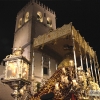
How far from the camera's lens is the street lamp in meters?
5.01

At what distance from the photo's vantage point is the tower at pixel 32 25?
15.5 m

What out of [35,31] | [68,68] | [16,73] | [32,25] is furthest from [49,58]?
[16,73]

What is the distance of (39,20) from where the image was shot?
1844 cm

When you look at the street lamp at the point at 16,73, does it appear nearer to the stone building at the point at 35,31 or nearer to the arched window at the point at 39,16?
the stone building at the point at 35,31

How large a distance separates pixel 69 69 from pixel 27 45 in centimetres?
1036

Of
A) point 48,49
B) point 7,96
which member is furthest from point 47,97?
point 48,49

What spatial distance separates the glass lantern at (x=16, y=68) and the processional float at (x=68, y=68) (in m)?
1.18

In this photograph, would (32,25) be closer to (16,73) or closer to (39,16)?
(39,16)

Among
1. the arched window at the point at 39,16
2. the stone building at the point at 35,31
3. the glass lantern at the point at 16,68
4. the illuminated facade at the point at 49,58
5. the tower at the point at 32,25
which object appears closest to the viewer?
the glass lantern at the point at 16,68

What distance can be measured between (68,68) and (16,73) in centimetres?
228

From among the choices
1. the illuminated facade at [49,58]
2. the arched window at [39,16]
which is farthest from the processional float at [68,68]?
the arched window at [39,16]

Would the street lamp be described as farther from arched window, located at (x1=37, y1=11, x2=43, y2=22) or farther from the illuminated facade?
arched window, located at (x1=37, y1=11, x2=43, y2=22)

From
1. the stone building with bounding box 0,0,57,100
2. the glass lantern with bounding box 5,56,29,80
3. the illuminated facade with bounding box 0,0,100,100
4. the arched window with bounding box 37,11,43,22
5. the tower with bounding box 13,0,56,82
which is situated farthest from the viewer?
the arched window with bounding box 37,11,43,22

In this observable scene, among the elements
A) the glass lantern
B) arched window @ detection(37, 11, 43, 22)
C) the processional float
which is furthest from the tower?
the glass lantern
